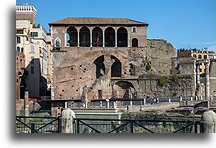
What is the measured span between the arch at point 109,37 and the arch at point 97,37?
0.34 m

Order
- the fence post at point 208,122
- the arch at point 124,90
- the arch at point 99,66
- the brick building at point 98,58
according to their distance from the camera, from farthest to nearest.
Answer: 1. the arch at point 99,66
2. the arch at point 124,90
3. the brick building at point 98,58
4. the fence post at point 208,122

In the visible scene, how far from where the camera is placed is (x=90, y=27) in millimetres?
23797

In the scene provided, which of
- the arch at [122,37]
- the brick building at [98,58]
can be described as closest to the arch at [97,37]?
the brick building at [98,58]

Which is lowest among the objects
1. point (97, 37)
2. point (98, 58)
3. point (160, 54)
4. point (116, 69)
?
point (116, 69)

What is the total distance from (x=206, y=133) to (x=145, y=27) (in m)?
16.1

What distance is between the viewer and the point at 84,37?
24.6 m

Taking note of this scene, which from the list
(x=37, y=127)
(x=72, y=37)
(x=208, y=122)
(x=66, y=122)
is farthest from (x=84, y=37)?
(x=208, y=122)

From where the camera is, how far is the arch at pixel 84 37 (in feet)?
A: 80.2

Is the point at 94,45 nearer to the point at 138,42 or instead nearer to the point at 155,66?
the point at 138,42

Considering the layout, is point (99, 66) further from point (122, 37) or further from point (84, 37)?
point (122, 37)

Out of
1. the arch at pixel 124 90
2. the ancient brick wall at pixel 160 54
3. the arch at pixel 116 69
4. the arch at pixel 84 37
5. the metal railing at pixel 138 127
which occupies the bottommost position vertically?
the metal railing at pixel 138 127

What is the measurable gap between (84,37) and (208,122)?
16.7 metres

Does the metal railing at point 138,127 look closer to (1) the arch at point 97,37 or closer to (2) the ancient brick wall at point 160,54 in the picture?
(1) the arch at point 97,37

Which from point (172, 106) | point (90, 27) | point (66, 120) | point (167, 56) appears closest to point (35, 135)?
point (66, 120)
